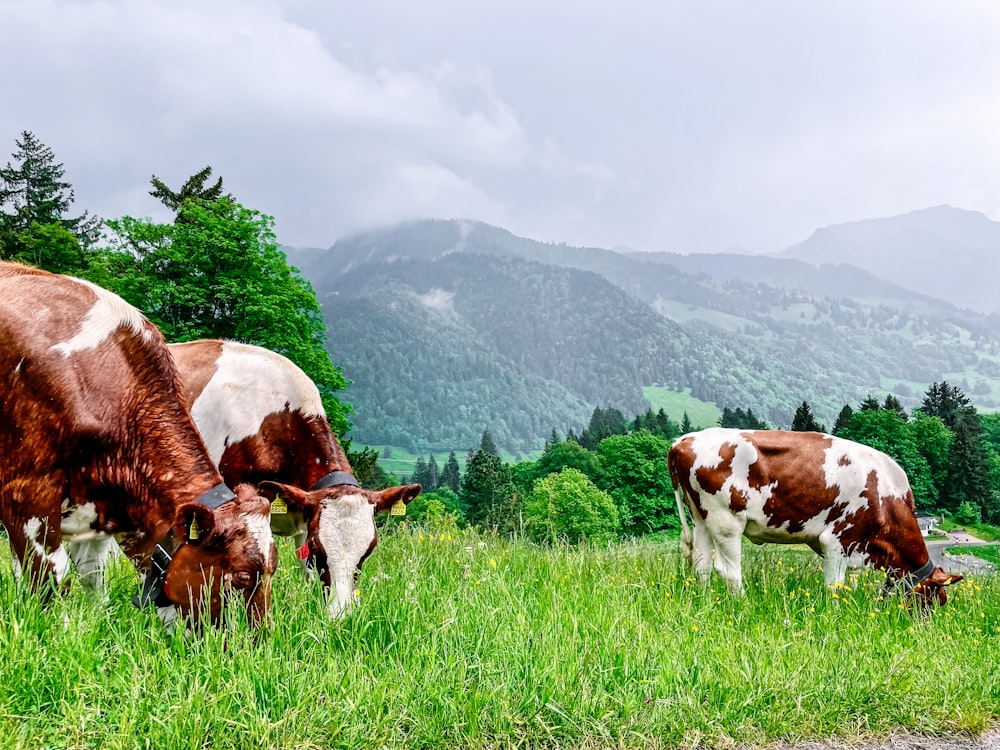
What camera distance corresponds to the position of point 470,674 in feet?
13.0

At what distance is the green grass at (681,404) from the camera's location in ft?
294

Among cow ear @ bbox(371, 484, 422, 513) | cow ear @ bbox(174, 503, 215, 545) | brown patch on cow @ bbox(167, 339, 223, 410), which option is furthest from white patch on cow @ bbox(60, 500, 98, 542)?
cow ear @ bbox(371, 484, 422, 513)

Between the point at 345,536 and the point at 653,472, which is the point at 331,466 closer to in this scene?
the point at 345,536

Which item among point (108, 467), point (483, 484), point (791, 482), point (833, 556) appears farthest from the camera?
point (483, 484)

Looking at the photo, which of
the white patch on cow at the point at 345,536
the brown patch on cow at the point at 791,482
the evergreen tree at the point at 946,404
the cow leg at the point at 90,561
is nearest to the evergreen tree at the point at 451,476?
the evergreen tree at the point at 946,404

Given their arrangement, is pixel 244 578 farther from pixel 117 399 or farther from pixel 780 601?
pixel 780 601

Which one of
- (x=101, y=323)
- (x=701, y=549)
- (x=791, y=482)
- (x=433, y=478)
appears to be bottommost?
(x=433, y=478)

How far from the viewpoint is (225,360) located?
258 inches

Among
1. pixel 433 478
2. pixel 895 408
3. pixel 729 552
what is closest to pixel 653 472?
pixel 895 408

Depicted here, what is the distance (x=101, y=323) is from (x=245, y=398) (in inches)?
68.5

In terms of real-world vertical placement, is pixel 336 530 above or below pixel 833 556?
above

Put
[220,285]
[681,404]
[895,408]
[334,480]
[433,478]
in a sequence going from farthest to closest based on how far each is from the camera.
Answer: [681,404] → [433,478] → [895,408] → [220,285] → [334,480]

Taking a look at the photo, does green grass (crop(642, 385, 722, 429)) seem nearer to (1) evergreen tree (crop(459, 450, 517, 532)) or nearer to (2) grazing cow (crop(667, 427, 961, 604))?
(1) evergreen tree (crop(459, 450, 517, 532))

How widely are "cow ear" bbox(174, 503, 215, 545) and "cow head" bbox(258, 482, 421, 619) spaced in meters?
0.94
